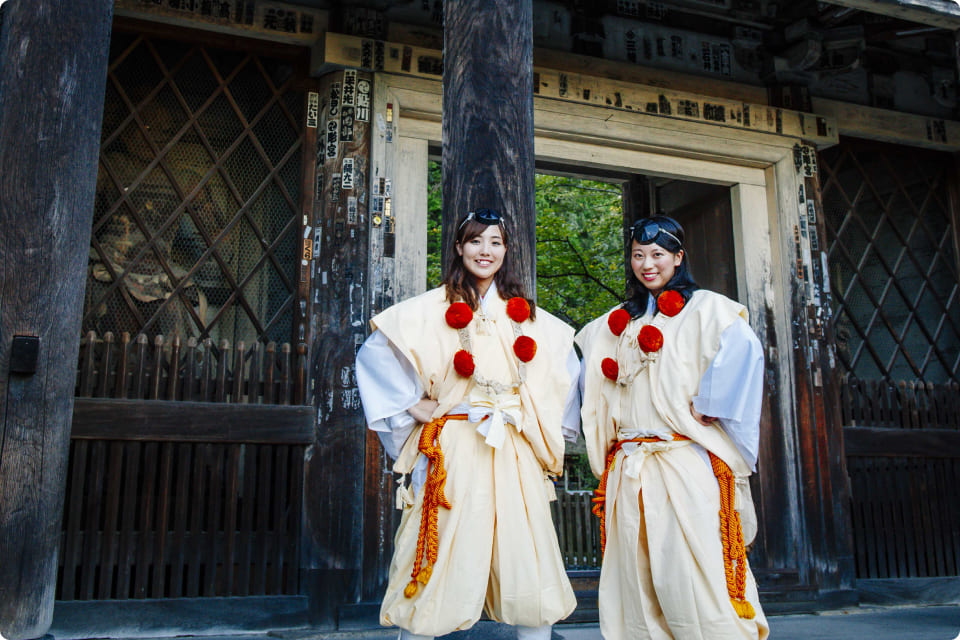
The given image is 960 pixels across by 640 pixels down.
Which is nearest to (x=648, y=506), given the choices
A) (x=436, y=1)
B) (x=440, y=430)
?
(x=440, y=430)

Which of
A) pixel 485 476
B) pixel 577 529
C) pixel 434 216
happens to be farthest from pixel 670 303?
pixel 434 216

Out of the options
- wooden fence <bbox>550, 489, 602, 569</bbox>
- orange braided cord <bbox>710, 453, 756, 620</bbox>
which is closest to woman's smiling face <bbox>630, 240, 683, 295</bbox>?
orange braided cord <bbox>710, 453, 756, 620</bbox>

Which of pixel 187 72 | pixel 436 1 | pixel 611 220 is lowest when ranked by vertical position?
pixel 187 72

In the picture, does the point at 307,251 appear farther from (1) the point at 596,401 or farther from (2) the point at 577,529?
(2) the point at 577,529

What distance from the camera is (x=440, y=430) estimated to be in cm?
272

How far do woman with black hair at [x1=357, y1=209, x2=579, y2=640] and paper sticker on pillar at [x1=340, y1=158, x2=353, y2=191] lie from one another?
218 centimetres

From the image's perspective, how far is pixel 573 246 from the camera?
13227mm

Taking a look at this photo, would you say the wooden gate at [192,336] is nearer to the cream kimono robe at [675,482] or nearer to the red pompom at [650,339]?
the cream kimono robe at [675,482]

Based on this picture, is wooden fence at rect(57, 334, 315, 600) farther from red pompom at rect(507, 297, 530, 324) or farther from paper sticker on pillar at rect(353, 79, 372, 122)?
red pompom at rect(507, 297, 530, 324)

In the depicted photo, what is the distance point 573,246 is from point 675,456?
34.5ft

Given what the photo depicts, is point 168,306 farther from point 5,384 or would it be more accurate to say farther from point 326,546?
point 5,384

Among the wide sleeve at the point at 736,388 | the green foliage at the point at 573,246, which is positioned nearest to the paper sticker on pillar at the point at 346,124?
the wide sleeve at the point at 736,388

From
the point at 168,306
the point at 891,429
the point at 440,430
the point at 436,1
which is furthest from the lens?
the point at 891,429

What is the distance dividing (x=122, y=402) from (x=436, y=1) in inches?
128
